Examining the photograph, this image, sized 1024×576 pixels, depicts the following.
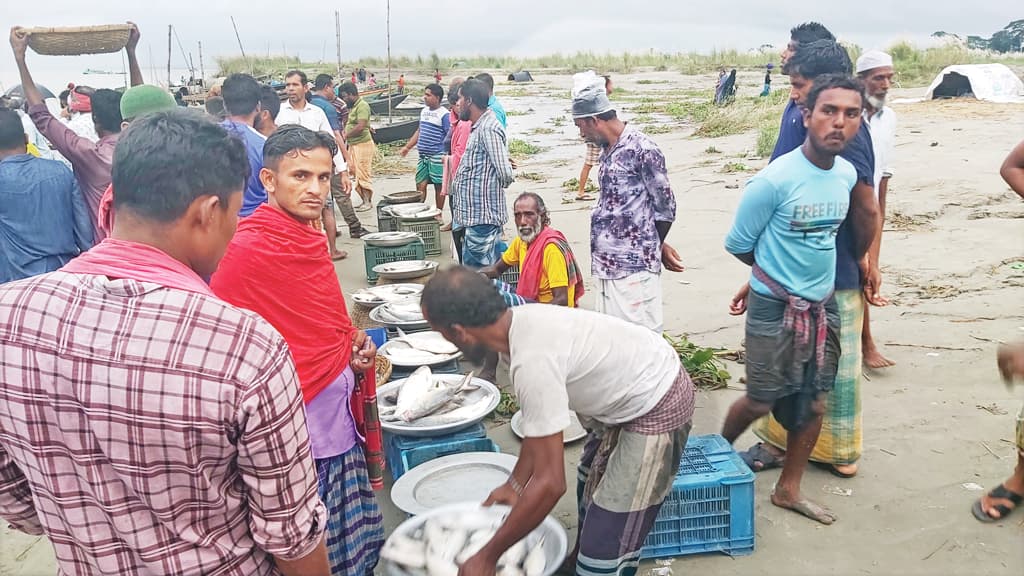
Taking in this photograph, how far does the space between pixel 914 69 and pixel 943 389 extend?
24.1m

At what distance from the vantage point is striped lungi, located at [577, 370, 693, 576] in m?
2.52

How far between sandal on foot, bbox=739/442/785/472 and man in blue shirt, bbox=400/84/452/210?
6.01 metres

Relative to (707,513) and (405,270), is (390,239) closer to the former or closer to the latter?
(405,270)

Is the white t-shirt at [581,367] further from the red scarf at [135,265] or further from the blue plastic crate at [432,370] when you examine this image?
the blue plastic crate at [432,370]

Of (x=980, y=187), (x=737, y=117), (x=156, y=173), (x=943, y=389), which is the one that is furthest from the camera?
(x=737, y=117)

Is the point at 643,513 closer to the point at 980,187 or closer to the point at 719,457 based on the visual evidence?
the point at 719,457

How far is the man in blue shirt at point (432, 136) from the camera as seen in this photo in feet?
28.9

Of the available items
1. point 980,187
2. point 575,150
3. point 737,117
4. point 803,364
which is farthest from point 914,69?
point 803,364

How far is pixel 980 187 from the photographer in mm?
8961

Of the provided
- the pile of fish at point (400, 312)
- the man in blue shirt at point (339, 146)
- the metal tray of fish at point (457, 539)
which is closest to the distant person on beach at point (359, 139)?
the man in blue shirt at point (339, 146)

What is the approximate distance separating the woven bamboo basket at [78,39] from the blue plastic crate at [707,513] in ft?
17.8

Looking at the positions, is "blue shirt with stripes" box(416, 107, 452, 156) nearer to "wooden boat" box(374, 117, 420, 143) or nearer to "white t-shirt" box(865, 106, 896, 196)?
"white t-shirt" box(865, 106, 896, 196)

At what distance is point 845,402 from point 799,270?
2.74ft

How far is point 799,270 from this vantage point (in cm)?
320
